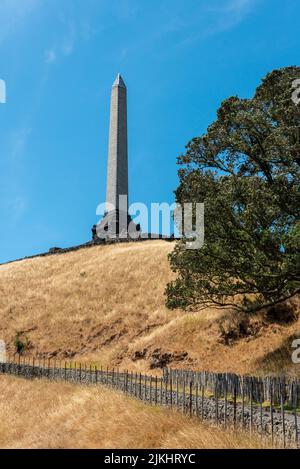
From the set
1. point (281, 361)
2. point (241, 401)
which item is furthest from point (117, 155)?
point (241, 401)

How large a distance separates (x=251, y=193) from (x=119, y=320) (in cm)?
2239

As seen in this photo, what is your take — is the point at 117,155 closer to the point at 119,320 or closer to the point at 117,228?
the point at 117,228

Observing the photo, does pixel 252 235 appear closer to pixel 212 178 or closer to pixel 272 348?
pixel 212 178

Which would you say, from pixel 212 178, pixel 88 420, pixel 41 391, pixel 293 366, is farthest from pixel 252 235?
pixel 41 391

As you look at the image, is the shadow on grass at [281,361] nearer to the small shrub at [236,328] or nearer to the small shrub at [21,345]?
the small shrub at [236,328]

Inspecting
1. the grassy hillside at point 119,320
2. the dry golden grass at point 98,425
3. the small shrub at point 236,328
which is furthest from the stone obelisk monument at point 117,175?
the dry golden grass at point 98,425

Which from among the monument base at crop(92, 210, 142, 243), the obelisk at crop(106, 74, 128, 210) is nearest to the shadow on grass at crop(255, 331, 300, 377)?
the monument base at crop(92, 210, 142, 243)

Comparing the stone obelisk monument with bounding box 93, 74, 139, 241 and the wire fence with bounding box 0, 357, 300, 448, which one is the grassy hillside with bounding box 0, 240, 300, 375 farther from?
the stone obelisk monument with bounding box 93, 74, 139, 241

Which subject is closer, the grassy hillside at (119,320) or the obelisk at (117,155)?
the grassy hillside at (119,320)

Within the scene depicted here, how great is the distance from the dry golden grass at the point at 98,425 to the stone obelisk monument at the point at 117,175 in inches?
1933

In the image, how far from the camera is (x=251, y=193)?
19203 millimetres

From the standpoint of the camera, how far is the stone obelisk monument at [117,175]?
7012 centimetres

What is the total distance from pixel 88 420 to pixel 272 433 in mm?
6666

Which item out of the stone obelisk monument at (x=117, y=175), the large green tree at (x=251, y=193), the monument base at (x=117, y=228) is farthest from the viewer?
the monument base at (x=117, y=228)
